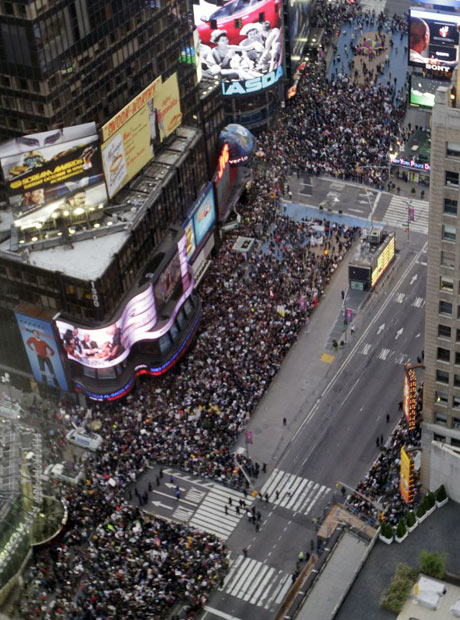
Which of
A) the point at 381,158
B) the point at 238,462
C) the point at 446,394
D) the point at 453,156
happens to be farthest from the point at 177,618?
the point at 381,158

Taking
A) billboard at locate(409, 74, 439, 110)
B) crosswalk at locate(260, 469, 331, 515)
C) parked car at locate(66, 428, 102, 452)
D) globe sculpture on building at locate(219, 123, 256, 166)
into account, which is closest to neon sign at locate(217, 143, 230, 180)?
globe sculpture on building at locate(219, 123, 256, 166)

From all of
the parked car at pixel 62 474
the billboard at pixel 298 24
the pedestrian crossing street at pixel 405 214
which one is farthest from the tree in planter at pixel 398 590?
the billboard at pixel 298 24

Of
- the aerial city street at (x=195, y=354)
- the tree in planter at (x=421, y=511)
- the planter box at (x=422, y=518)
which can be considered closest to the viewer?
the tree in planter at (x=421, y=511)

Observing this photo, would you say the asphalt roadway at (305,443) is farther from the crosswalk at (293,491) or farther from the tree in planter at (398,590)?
the tree in planter at (398,590)

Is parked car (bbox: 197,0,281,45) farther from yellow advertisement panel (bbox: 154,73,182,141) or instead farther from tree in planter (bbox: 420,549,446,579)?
tree in planter (bbox: 420,549,446,579)

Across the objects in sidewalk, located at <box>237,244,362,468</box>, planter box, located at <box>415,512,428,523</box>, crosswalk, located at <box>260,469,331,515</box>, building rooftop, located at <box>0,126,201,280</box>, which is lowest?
crosswalk, located at <box>260,469,331,515</box>
